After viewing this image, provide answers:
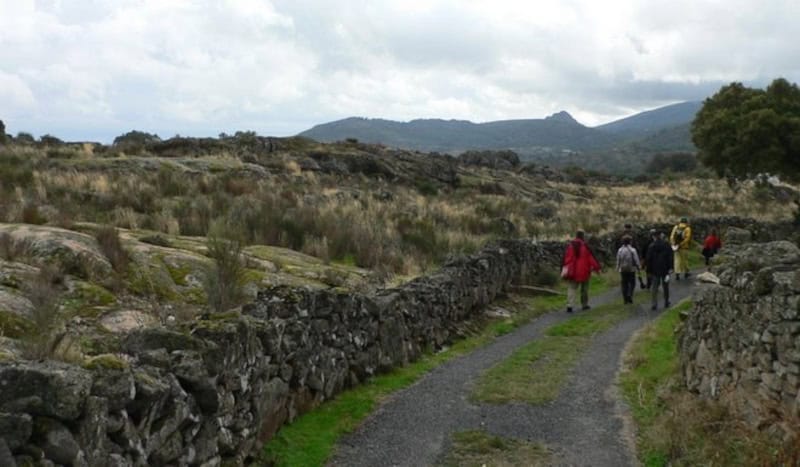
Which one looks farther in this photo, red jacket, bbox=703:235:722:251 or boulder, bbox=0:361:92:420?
red jacket, bbox=703:235:722:251

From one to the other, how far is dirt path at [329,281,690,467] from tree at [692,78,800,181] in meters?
24.6

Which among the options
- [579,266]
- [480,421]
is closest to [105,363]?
[480,421]

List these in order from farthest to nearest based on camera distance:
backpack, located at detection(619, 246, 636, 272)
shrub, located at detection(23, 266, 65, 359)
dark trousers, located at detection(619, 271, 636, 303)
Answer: dark trousers, located at detection(619, 271, 636, 303), backpack, located at detection(619, 246, 636, 272), shrub, located at detection(23, 266, 65, 359)

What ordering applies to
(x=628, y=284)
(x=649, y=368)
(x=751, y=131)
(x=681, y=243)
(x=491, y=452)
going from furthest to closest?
(x=751, y=131), (x=681, y=243), (x=628, y=284), (x=649, y=368), (x=491, y=452)

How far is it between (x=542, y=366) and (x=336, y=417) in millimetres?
4623

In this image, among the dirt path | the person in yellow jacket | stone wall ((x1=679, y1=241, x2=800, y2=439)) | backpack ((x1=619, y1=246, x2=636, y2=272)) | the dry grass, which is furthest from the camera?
the person in yellow jacket

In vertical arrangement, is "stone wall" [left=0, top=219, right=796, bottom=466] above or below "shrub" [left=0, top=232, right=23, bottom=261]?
below

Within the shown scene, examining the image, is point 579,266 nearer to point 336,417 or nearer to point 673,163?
point 336,417

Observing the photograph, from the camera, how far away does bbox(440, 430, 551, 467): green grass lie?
809 cm

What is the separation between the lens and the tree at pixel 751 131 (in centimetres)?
3269

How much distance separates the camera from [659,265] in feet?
62.0

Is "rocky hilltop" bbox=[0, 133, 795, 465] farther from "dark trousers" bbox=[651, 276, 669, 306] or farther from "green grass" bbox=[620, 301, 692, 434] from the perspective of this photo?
"dark trousers" bbox=[651, 276, 669, 306]

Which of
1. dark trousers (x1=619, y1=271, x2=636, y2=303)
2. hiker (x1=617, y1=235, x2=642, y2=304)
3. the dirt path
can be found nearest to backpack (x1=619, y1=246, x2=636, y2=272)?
hiker (x1=617, y1=235, x2=642, y2=304)

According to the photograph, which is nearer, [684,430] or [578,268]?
[684,430]
